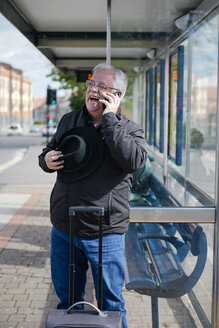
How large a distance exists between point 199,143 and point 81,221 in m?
2.12

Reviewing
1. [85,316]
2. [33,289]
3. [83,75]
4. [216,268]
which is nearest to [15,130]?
[83,75]

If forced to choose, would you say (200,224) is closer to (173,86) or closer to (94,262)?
(94,262)

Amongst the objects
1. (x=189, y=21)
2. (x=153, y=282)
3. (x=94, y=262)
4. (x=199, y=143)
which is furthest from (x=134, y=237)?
(x=189, y=21)

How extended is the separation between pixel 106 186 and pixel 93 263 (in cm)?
42

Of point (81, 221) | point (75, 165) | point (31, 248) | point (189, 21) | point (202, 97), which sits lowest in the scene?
point (31, 248)

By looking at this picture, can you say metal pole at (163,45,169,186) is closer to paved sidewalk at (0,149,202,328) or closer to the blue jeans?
paved sidewalk at (0,149,202,328)

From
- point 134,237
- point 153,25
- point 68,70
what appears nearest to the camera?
point 134,237

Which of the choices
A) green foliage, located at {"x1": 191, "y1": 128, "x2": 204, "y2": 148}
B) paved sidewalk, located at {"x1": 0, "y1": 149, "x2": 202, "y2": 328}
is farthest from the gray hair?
green foliage, located at {"x1": 191, "y1": 128, "x2": 204, "y2": 148}

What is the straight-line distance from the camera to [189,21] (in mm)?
3906

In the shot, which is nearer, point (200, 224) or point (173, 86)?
point (200, 224)

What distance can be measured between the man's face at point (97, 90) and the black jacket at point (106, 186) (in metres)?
0.08

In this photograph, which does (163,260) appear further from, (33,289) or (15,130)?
(15,130)

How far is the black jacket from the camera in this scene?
94.0 inches

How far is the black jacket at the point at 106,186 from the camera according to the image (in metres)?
2.39
